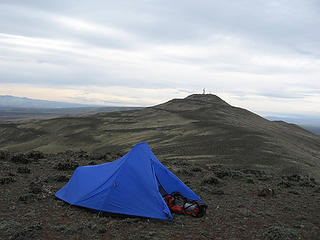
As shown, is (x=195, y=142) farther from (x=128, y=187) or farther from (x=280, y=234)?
(x=280, y=234)

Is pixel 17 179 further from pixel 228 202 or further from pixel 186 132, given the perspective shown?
pixel 186 132

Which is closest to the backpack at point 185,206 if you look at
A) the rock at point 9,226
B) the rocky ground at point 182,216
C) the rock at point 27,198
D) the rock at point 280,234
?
the rocky ground at point 182,216

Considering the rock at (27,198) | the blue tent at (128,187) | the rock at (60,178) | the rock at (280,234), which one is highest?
the blue tent at (128,187)

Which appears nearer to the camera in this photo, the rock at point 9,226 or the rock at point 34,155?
the rock at point 9,226

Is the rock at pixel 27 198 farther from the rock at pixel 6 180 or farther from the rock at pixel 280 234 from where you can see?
the rock at pixel 280 234

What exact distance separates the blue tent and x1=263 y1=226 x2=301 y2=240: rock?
3160 mm

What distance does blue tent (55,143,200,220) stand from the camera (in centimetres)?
910

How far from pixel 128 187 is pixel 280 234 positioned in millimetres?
5160

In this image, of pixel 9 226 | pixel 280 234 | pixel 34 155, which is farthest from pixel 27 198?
pixel 34 155

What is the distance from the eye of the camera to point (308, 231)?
8.57 m

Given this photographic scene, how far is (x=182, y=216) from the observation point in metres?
9.45

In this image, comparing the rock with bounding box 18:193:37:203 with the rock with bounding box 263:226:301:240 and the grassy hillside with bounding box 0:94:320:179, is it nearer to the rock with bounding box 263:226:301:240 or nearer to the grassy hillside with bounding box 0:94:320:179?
the rock with bounding box 263:226:301:240

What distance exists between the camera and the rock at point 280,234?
7.78 m

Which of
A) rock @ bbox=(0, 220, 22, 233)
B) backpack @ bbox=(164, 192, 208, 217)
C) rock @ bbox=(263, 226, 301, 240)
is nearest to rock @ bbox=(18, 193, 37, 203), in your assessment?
rock @ bbox=(0, 220, 22, 233)
